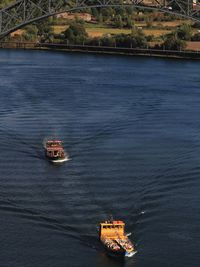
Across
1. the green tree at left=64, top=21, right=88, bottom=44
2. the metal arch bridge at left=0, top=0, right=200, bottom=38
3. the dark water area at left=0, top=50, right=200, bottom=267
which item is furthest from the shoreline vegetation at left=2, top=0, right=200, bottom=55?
the dark water area at left=0, top=50, right=200, bottom=267

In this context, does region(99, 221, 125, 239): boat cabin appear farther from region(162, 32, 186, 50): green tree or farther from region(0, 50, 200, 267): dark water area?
region(162, 32, 186, 50): green tree

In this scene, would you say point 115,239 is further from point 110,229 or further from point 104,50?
point 104,50

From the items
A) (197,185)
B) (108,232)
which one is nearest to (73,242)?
(108,232)

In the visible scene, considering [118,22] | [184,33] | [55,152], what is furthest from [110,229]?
[118,22]

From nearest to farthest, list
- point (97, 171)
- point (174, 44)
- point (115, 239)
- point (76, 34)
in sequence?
point (115, 239), point (97, 171), point (174, 44), point (76, 34)

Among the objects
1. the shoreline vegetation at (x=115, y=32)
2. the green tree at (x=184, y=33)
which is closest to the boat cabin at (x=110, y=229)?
the shoreline vegetation at (x=115, y=32)

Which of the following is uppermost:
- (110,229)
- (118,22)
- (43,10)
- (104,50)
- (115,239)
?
(43,10)
